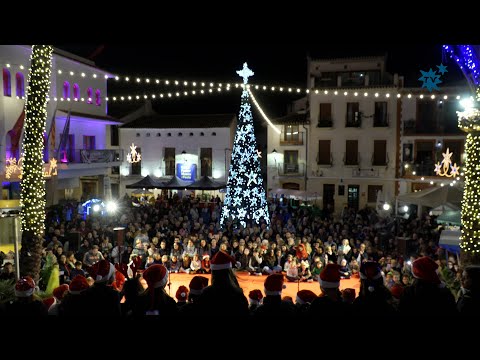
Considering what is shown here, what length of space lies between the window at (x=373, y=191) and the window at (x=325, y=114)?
464 cm

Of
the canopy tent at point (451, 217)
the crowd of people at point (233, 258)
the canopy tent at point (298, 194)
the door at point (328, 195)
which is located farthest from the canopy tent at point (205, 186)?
the canopy tent at point (451, 217)

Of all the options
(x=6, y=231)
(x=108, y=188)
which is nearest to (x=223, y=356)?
(x=6, y=231)

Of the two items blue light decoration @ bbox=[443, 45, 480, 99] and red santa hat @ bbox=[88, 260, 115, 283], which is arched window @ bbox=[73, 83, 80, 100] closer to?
blue light decoration @ bbox=[443, 45, 480, 99]

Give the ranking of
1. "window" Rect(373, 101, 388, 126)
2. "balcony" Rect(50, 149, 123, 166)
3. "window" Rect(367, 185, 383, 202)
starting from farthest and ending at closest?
"window" Rect(367, 185, 383, 202)
"window" Rect(373, 101, 388, 126)
"balcony" Rect(50, 149, 123, 166)

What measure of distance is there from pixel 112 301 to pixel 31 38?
2.52m

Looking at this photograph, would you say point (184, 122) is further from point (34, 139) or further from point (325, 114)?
point (34, 139)

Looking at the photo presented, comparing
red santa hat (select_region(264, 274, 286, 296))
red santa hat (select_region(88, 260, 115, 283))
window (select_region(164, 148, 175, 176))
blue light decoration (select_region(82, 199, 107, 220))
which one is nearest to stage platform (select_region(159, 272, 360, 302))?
red santa hat (select_region(88, 260, 115, 283))

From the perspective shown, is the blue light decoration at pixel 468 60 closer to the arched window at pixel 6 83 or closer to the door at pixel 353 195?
the arched window at pixel 6 83

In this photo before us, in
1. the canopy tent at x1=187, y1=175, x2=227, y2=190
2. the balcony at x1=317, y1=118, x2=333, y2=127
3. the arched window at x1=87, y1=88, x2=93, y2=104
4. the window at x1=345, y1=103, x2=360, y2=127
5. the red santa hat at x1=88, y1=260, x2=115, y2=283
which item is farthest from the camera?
the balcony at x1=317, y1=118, x2=333, y2=127

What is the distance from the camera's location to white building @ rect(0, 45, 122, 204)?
715 inches

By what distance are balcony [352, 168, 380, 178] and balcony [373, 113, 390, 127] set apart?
276 centimetres

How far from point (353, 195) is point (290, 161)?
4.48 metres

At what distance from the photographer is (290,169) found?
90.7 ft

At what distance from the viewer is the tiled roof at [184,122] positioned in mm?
30031
